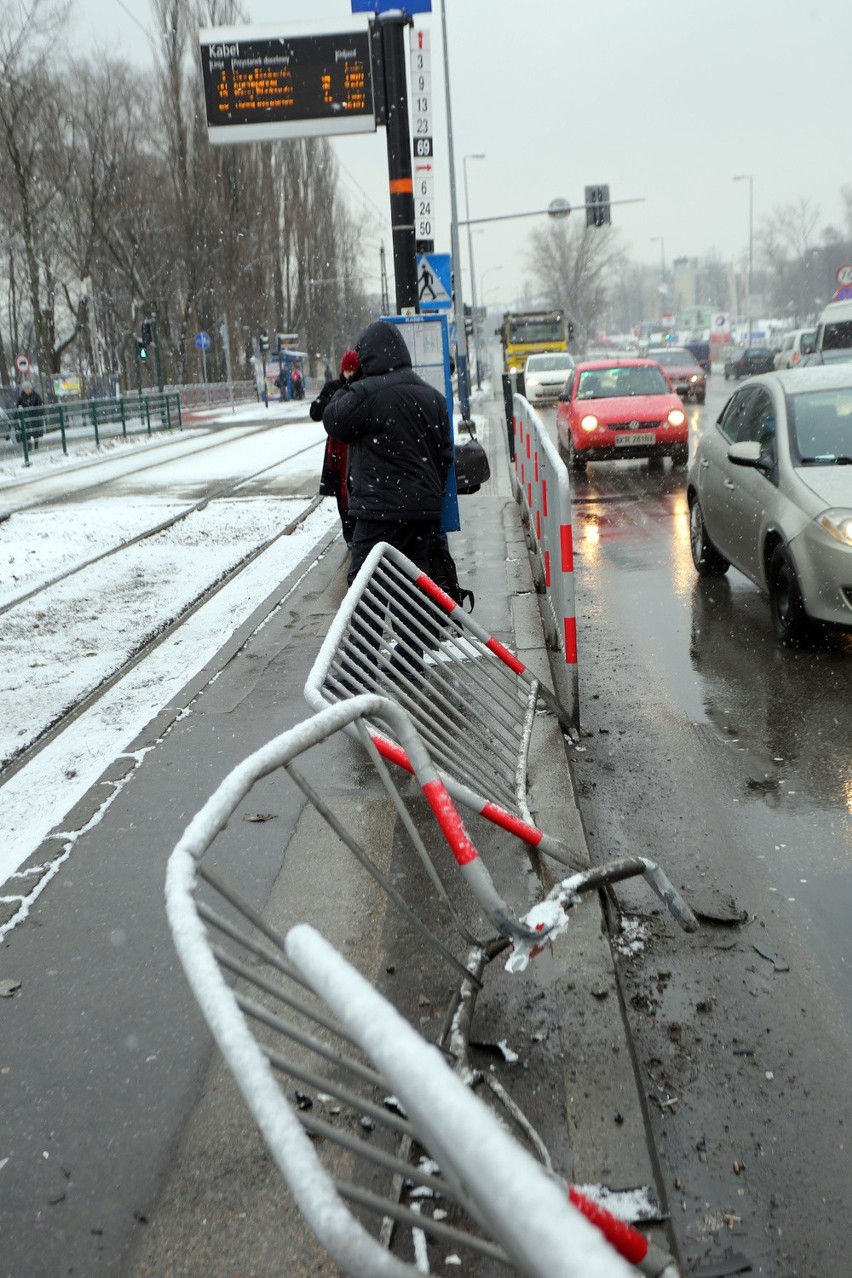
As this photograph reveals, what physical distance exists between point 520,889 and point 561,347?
4449 cm

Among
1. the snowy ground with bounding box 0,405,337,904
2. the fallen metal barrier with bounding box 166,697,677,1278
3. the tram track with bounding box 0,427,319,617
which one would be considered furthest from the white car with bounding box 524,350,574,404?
the fallen metal barrier with bounding box 166,697,677,1278

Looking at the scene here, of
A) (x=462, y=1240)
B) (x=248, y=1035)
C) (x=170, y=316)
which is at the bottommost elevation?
(x=462, y=1240)

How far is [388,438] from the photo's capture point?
6211 mm

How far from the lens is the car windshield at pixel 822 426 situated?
7.23 meters

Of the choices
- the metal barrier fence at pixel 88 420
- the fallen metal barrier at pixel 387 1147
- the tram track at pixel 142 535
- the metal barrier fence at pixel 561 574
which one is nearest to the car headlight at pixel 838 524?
the metal barrier fence at pixel 561 574

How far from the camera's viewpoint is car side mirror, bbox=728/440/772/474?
7258 mm

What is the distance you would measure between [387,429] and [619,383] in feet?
42.2

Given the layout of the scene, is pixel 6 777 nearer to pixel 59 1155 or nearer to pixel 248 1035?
pixel 59 1155

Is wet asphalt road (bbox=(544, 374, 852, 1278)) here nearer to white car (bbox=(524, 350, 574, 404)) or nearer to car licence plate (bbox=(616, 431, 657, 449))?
car licence plate (bbox=(616, 431, 657, 449))

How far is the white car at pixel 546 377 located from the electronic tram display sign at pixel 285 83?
22.3 m

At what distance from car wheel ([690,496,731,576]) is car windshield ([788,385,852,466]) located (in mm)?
1662

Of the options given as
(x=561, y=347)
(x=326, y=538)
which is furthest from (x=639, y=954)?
(x=561, y=347)

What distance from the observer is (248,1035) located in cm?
145

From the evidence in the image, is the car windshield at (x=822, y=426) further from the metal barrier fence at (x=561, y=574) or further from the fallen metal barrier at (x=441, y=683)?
the fallen metal barrier at (x=441, y=683)
